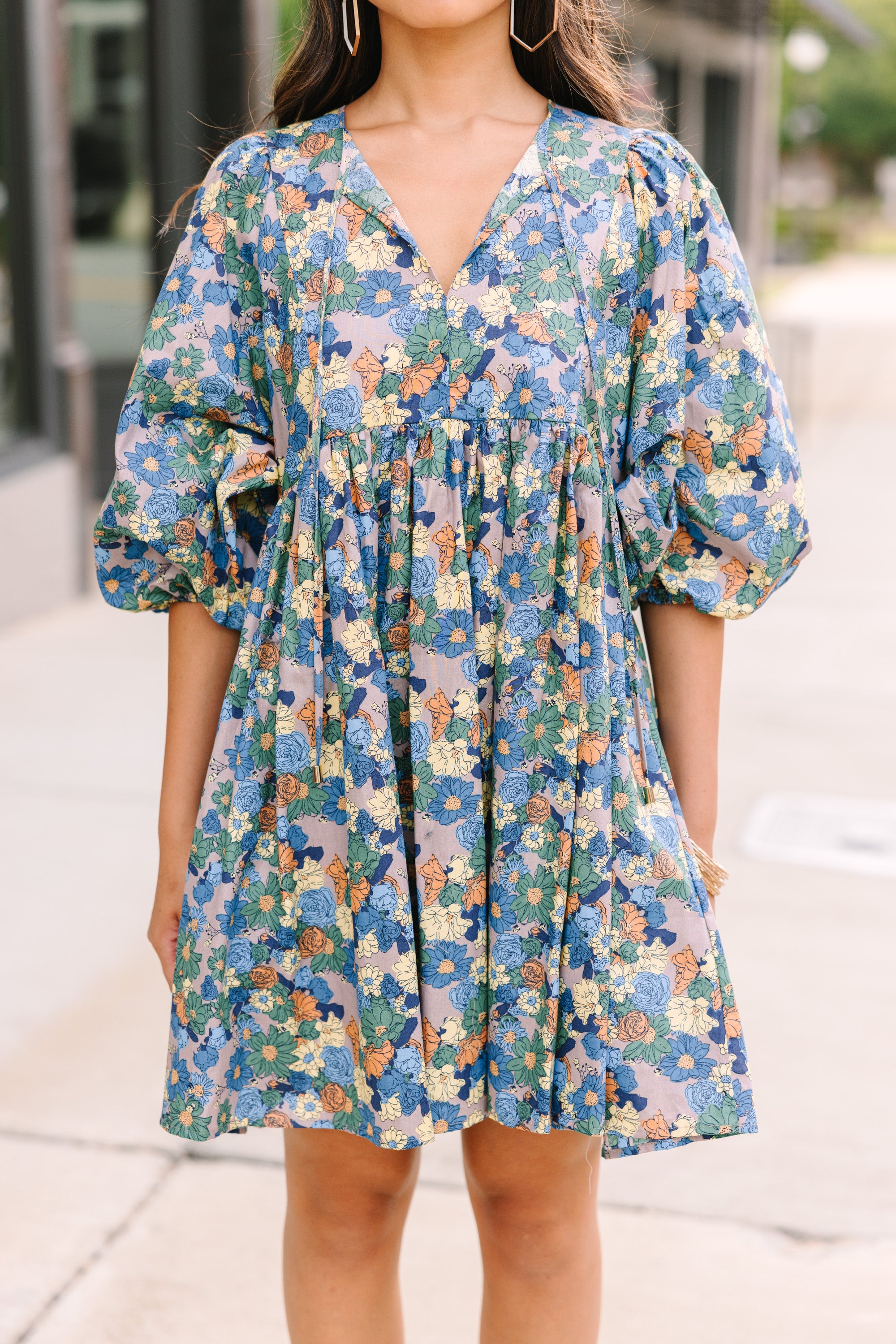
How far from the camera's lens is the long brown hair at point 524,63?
1650 mm

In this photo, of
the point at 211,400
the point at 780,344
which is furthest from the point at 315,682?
the point at 780,344

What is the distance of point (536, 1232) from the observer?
1691mm

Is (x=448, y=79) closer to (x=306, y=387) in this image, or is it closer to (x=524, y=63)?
(x=524, y=63)

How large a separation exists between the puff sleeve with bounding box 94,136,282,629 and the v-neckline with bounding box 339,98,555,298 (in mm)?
92

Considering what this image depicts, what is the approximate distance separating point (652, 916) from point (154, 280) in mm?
7255

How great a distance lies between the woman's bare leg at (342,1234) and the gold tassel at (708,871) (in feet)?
1.44

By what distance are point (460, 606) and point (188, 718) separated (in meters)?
0.35

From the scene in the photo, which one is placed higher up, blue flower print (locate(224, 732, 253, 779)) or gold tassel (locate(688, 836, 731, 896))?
blue flower print (locate(224, 732, 253, 779))

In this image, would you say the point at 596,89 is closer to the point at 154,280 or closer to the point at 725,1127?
the point at 725,1127

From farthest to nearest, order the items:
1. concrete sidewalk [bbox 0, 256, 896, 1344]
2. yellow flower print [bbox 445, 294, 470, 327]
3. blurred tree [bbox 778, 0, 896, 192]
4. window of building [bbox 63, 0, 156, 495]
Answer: blurred tree [bbox 778, 0, 896, 192] → window of building [bbox 63, 0, 156, 495] → concrete sidewalk [bbox 0, 256, 896, 1344] → yellow flower print [bbox 445, 294, 470, 327]

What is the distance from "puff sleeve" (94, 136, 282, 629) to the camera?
1.57 metres

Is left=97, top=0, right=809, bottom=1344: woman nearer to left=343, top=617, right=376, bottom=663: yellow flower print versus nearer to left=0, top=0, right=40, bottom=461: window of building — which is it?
left=343, top=617, right=376, bottom=663: yellow flower print

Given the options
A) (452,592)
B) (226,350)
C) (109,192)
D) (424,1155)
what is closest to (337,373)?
(226,350)

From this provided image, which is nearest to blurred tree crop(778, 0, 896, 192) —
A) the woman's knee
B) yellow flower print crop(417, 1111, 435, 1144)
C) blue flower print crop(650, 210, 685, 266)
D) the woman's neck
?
the woman's neck
